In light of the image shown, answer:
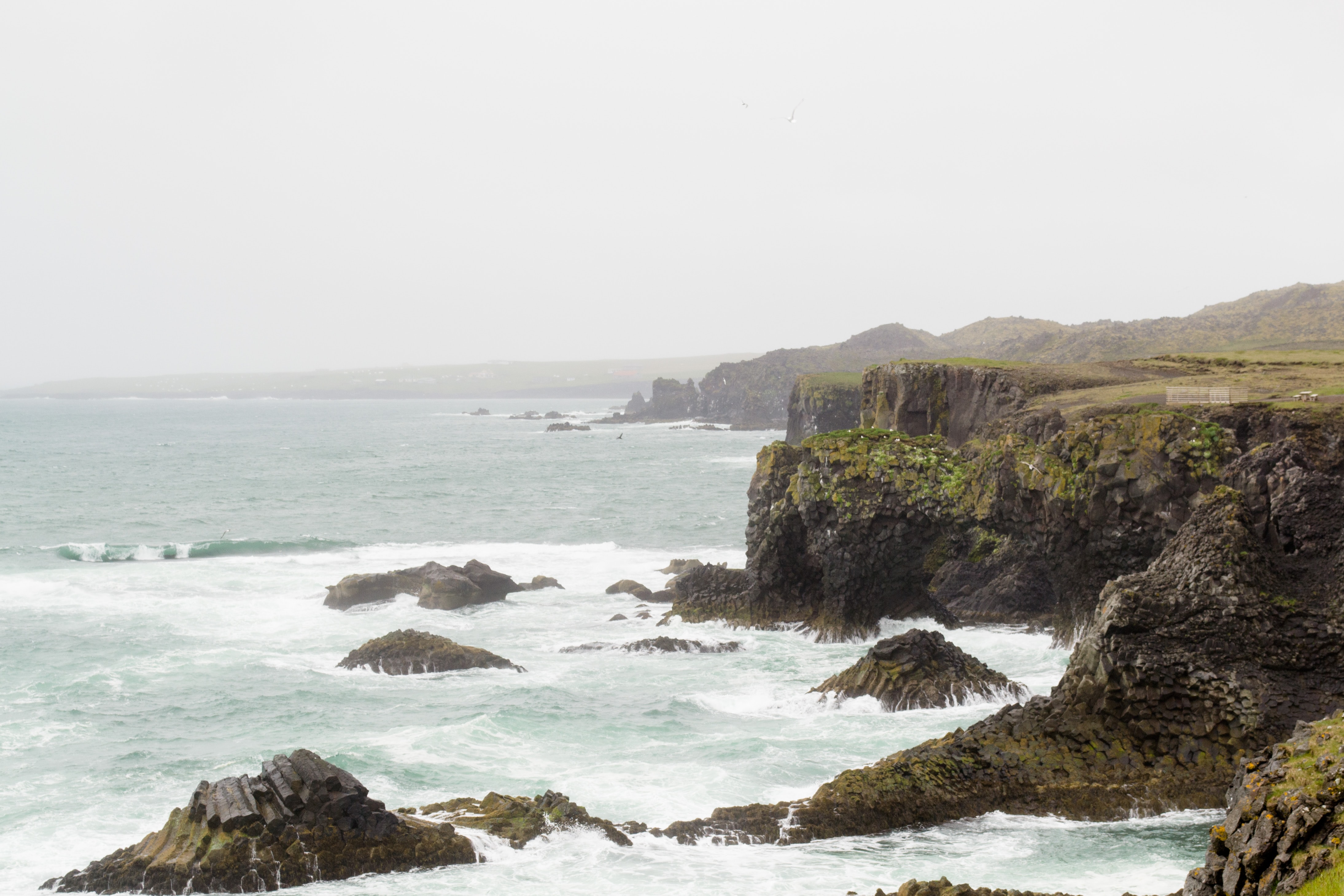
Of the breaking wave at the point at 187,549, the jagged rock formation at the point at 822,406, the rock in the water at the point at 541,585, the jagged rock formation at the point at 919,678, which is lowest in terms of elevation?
the breaking wave at the point at 187,549

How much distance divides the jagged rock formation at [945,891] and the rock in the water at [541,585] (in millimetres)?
29503

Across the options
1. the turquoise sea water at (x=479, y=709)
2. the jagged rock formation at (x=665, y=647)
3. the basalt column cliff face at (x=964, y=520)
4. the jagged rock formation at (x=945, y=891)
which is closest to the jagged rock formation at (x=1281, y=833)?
the jagged rock formation at (x=945, y=891)

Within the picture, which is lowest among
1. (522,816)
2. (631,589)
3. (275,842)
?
(631,589)

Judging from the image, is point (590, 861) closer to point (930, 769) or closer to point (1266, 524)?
point (930, 769)

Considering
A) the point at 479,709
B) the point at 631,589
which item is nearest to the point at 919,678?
the point at 479,709

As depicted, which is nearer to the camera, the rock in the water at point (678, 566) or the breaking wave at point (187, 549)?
the rock in the water at point (678, 566)

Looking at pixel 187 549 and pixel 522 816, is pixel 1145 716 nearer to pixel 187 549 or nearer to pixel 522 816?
pixel 522 816

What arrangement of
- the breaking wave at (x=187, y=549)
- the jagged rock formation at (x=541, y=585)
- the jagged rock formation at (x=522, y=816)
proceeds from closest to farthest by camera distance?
the jagged rock formation at (x=522, y=816) → the jagged rock formation at (x=541, y=585) → the breaking wave at (x=187, y=549)

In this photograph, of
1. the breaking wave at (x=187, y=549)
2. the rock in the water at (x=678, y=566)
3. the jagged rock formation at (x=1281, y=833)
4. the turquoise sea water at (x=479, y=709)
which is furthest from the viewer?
the breaking wave at (x=187, y=549)

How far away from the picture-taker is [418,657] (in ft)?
95.8

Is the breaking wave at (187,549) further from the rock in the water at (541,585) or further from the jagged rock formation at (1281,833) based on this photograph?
the jagged rock formation at (1281,833)

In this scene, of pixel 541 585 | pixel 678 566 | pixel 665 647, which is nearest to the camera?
pixel 665 647

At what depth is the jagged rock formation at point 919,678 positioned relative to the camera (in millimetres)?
23359

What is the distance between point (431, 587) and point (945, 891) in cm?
2855
